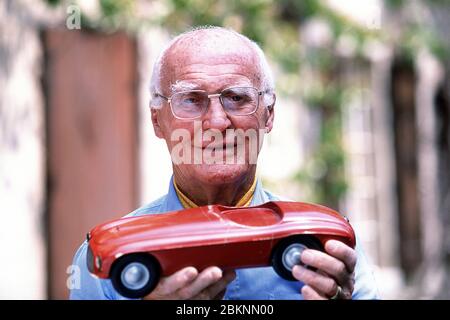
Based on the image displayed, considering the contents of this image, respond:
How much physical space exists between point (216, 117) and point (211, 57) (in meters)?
0.08

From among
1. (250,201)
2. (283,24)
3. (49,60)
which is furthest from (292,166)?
(250,201)

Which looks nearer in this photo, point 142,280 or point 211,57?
point 142,280

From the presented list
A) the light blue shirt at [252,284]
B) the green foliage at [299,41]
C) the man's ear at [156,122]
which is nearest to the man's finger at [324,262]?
the light blue shirt at [252,284]

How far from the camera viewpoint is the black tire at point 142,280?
0.95 metres

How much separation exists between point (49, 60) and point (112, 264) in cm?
226

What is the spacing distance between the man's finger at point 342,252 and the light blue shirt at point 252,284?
0.33 ft

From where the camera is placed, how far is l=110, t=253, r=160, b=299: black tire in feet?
3.10

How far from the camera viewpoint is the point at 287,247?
3.24ft

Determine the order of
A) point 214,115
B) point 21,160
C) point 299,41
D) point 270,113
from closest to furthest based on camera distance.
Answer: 1. point 214,115
2. point 270,113
3. point 21,160
4. point 299,41

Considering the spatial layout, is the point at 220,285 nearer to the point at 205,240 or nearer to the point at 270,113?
the point at 205,240

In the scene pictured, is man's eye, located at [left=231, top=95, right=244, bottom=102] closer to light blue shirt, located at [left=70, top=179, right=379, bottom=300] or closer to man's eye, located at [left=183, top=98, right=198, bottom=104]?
man's eye, located at [left=183, top=98, right=198, bottom=104]

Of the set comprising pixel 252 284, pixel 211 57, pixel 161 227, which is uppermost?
pixel 211 57

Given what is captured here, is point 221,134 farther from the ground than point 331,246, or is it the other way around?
point 221,134

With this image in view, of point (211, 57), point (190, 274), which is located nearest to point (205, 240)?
point (190, 274)
